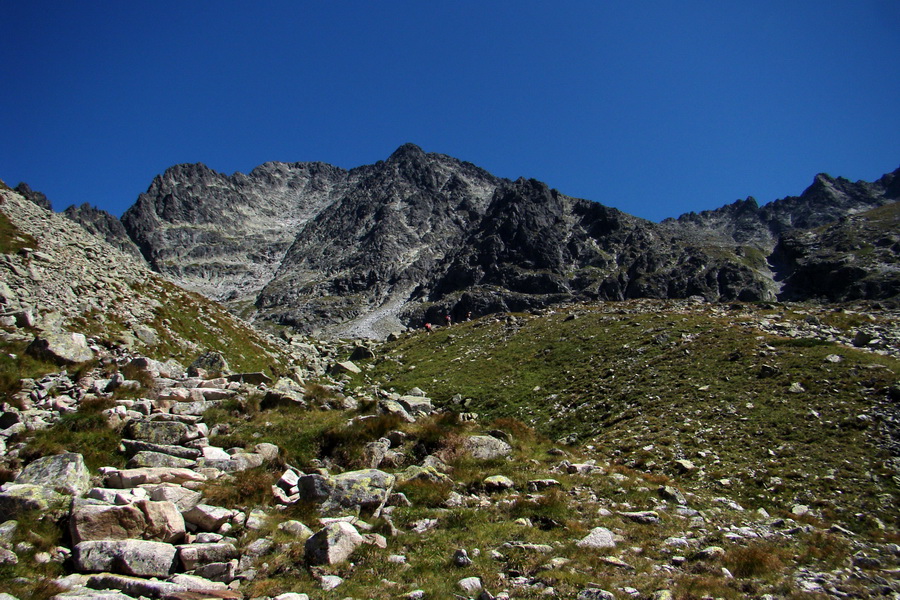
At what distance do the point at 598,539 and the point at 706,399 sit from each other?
53.3 ft

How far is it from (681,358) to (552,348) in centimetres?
1194

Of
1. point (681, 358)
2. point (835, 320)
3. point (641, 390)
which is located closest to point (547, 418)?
point (641, 390)

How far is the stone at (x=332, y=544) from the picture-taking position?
849cm

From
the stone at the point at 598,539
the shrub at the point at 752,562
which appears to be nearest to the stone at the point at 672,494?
the shrub at the point at 752,562

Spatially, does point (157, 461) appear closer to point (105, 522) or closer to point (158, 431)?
point (158, 431)

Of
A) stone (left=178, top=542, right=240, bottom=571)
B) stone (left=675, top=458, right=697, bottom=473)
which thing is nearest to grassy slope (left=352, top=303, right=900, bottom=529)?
stone (left=675, top=458, right=697, bottom=473)

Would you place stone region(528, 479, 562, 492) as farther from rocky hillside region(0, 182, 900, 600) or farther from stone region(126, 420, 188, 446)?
stone region(126, 420, 188, 446)

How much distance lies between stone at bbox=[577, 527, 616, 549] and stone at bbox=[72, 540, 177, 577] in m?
7.95

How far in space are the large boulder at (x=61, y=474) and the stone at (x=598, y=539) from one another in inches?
419

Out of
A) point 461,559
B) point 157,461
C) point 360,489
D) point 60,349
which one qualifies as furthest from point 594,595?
point 60,349

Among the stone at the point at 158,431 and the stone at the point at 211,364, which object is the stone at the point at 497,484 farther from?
the stone at the point at 211,364

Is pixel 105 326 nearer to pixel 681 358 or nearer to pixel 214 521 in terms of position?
pixel 214 521

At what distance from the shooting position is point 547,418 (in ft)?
86.8

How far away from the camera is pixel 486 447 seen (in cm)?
1612
